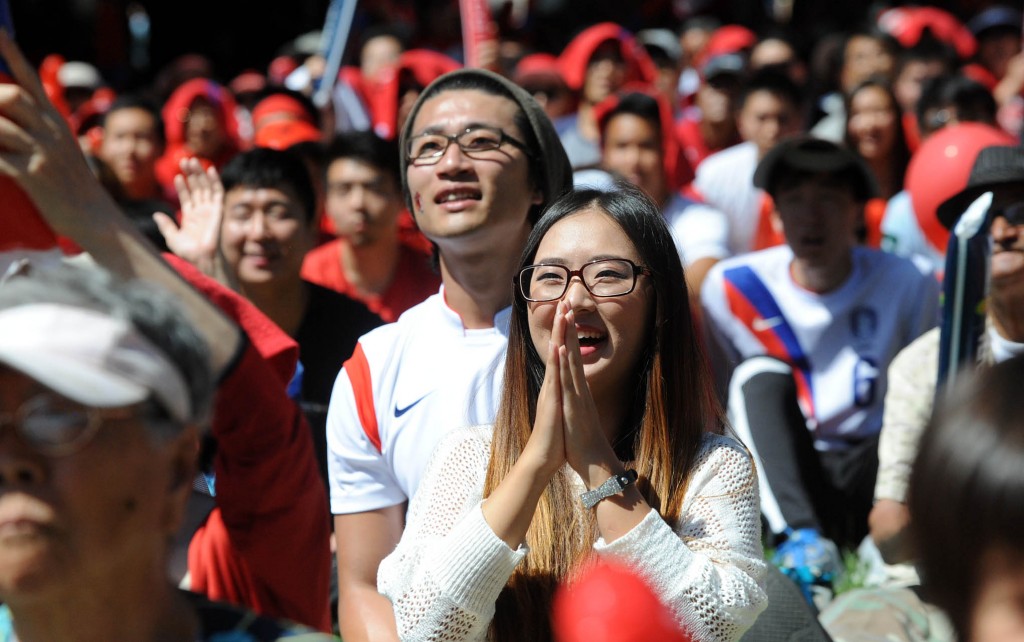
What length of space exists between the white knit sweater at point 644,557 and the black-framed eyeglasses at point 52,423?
3.25 feet

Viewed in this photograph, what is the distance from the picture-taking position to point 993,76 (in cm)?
1110

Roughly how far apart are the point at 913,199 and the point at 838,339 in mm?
1169

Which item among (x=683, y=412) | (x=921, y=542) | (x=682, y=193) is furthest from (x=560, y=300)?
(x=682, y=193)

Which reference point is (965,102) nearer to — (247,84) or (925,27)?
(925,27)

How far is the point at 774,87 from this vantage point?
314 inches

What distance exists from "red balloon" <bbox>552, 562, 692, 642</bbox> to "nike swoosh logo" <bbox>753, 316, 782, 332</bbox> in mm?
4082

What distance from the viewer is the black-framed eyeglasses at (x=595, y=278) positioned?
282 cm

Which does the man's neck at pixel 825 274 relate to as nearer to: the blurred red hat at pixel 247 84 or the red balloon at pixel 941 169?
the red balloon at pixel 941 169

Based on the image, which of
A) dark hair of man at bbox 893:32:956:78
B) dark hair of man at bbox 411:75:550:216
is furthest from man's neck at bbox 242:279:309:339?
dark hair of man at bbox 893:32:956:78

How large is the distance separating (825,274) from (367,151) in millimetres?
1938

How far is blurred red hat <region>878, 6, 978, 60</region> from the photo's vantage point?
1152 centimetres

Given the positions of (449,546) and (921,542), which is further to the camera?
(449,546)

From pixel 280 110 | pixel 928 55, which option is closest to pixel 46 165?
pixel 280 110

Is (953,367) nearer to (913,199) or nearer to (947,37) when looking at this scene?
(913,199)
